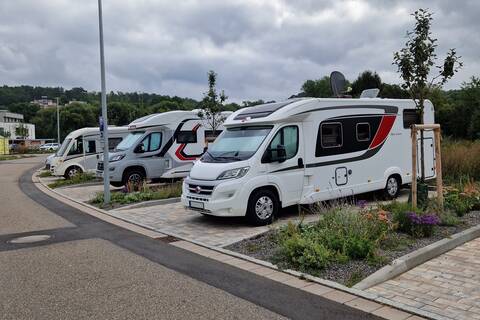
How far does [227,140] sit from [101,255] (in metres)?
4.01

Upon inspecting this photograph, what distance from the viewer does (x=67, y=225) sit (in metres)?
10.2

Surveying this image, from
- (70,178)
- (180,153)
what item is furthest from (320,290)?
(70,178)

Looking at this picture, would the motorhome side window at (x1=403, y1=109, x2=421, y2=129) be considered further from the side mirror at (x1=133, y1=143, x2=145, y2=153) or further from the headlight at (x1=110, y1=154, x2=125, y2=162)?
the headlight at (x1=110, y1=154, x2=125, y2=162)

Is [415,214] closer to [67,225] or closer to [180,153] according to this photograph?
[67,225]

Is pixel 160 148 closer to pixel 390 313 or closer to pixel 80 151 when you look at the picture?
pixel 80 151

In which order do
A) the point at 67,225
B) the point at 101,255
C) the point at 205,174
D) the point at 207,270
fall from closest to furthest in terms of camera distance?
the point at 207,270 → the point at 101,255 → the point at 205,174 → the point at 67,225

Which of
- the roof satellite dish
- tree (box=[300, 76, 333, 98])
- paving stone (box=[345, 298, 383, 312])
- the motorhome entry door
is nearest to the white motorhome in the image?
the roof satellite dish

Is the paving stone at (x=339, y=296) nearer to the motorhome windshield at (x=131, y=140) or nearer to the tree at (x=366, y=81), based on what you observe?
the motorhome windshield at (x=131, y=140)

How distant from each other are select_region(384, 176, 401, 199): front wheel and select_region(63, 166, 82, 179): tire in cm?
1474

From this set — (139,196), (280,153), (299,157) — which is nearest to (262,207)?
(280,153)

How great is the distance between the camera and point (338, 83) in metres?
13.3

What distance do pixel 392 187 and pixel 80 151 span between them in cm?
1504

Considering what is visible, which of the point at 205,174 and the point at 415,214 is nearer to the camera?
the point at 415,214

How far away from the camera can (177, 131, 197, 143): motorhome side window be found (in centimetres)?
1702
